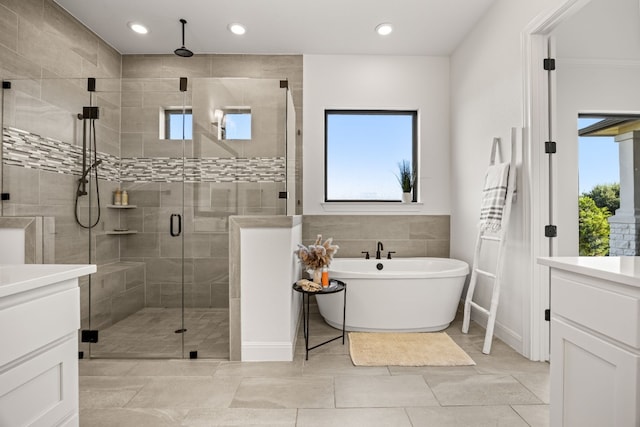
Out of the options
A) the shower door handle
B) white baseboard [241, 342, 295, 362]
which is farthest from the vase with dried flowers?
the shower door handle

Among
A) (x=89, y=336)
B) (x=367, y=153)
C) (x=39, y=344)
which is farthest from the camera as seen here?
(x=367, y=153)

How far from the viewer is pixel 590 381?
3.69ft

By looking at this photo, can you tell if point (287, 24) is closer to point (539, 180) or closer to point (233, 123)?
point (233, 123)

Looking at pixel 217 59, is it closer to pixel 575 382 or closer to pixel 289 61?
pixel 289 61

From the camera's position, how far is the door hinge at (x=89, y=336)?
102 inches

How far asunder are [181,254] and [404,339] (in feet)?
6.07

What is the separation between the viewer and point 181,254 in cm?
263

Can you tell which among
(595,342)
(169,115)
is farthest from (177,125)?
(595,342)

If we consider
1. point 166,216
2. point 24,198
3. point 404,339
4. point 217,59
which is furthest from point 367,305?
point 217,59

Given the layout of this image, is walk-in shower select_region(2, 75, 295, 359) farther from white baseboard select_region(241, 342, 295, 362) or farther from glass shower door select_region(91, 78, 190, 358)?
white baseboard select_region(241, 342, 295, 362)

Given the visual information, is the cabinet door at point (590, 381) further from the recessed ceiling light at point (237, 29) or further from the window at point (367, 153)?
the recessed ceiling light at point (237, 29)

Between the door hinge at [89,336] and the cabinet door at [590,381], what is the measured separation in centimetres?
281

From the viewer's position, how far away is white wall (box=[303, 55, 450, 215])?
3.89m

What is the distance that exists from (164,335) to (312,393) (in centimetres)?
132
